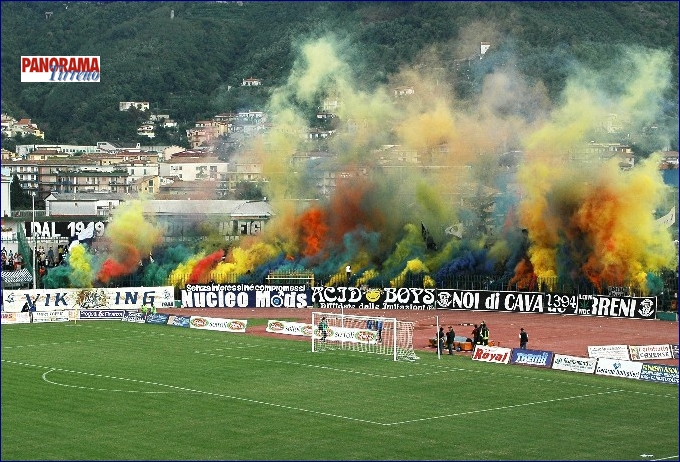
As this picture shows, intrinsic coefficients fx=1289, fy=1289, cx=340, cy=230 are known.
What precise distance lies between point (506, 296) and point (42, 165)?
311ft

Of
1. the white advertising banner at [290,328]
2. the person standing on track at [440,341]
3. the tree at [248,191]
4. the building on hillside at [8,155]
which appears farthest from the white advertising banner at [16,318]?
the building on hillside at [8,155]

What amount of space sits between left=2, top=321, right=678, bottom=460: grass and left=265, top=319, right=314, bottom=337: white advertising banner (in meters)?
4.81

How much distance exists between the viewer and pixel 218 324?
68.5m

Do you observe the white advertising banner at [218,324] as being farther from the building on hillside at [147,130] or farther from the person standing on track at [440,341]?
the building on hillside at [147,130]

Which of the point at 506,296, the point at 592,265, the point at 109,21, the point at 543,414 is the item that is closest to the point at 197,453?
the point at 543,414

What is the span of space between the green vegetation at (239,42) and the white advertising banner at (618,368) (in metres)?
84.4

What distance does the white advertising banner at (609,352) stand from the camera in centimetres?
5034

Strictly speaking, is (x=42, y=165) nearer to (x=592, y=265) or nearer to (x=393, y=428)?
(x=592, y=265)

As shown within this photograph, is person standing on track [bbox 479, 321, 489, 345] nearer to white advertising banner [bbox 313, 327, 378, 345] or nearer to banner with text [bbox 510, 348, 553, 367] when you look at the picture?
banner with text [bbox 510, 348, 553, 367]

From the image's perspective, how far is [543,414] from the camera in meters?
40.9

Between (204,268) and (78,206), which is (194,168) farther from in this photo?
(204,268)

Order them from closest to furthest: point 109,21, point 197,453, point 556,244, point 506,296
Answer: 1. point 197,453
2. point 506,296
3. point 556,244
4. point 109,21

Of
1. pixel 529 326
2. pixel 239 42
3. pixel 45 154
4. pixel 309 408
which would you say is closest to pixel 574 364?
pixel 309 408

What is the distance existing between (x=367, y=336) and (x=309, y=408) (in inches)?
629
